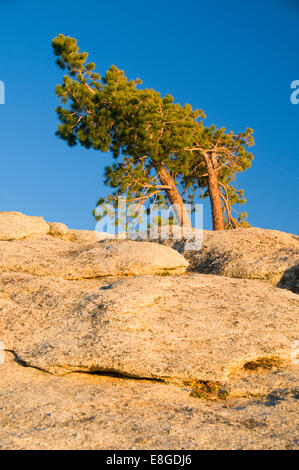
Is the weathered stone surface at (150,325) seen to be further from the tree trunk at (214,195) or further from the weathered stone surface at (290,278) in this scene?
the tree trunk at (214,195)

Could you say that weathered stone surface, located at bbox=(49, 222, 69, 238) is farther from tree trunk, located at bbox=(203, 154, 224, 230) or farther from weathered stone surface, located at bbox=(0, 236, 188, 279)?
tree trunk, located at bbox=(203, 154, 224, 230)

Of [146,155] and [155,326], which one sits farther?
[146,155]

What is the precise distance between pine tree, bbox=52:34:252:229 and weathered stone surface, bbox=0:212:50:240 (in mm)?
9751

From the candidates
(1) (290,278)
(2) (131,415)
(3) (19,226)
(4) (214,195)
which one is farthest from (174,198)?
(2) (131,415)

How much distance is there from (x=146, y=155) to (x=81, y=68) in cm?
774

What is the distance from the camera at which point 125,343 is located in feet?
27.5

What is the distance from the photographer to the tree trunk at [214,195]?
30203 mm

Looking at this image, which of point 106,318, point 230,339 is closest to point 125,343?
point 106,318

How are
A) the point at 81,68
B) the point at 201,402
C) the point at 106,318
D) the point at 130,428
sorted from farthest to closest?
1. the point at 81,68
2. the point at 106,318
3. the point at 201,402
4. the point at 130,428

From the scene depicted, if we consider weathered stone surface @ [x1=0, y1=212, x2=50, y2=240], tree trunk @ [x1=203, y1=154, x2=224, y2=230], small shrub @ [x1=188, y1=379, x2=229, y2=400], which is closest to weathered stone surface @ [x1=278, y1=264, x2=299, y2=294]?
small shrub @ [x1=188, y1=379, x2=229, y2=400]

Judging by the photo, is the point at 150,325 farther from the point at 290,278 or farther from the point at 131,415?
the point at 290,278

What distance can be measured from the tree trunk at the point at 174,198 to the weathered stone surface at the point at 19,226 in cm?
1159
